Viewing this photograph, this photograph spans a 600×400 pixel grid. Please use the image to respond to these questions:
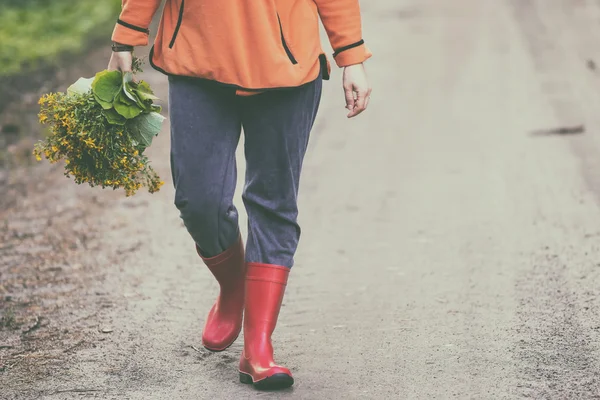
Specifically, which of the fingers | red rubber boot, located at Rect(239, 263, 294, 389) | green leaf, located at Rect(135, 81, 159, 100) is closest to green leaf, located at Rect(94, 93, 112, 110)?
green leaf, located at Rect(135, 81, 159, 100)

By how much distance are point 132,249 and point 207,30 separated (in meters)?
2.50

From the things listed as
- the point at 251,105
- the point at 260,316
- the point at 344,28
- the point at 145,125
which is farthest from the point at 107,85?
the point at 260,316

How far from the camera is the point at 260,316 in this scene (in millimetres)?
3582

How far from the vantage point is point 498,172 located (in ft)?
21.9

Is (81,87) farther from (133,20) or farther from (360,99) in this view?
(360,99)

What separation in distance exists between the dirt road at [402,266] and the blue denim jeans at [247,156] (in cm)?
55

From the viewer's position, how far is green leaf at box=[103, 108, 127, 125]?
11.4ft

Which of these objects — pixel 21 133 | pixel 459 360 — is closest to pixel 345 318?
pixel 459 360

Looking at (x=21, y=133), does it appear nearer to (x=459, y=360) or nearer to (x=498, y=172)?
(x=498, y=172)

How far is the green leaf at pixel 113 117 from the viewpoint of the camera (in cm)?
349

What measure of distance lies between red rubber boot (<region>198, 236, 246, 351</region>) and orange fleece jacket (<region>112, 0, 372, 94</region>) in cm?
76

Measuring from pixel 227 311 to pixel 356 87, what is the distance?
39.1 inches

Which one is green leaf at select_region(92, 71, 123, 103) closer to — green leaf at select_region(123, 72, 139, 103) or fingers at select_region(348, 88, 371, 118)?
green leaf at select_region(123, 72, 139, 103)

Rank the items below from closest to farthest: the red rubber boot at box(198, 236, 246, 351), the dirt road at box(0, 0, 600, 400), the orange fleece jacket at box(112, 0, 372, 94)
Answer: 1. the orange fleece jacket at box(112, 0, 372, 94)
2. the dirt road at box(0, 0, 600, 400)
3. the red rubber boot at box(198, 236, 246, 351)
